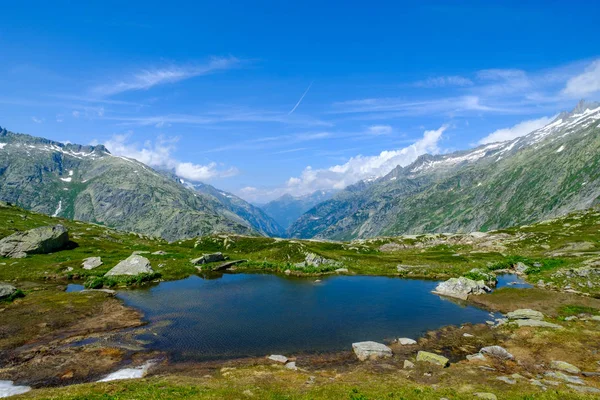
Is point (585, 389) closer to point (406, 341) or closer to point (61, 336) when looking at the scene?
point (406, 341)

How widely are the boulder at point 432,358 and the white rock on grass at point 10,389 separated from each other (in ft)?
140

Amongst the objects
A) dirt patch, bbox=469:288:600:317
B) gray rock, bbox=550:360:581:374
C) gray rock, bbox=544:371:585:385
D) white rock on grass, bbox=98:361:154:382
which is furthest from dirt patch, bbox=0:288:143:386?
dirt patch, bbox=469:288:600:317

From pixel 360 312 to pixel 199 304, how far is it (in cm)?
3196

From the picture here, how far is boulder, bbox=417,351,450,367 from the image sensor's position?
38688 millimetres

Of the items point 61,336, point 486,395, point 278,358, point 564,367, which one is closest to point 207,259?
point 61,336

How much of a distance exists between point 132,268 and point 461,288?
3193 inches

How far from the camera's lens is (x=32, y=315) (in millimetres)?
54156

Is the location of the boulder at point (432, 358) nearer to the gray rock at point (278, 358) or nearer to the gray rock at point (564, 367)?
the gray rock at point (564, 367)

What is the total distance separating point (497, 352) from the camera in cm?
4156

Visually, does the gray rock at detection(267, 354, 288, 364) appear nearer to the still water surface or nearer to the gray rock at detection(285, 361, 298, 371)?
the gray rock at detection(285, 361, 298, 371)

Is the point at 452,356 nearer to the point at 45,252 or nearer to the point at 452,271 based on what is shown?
the point at 452,271

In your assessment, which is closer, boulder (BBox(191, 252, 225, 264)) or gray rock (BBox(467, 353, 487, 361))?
gray rock (BBox(467, 353, 487, 361))

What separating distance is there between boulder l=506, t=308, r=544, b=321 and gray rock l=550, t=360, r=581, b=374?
18.0 metres

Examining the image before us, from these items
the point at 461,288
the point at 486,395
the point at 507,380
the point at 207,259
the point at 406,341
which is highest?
the point at 461,288
